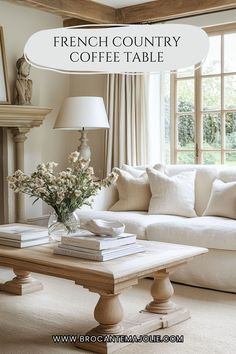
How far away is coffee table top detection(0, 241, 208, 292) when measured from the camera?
2592 mm

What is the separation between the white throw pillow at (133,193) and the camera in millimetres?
4750

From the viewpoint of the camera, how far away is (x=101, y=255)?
2.78m

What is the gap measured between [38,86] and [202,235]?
9.30 ft

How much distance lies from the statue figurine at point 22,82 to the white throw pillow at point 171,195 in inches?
66.2

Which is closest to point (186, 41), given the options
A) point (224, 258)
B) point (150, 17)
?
point (150, 17)

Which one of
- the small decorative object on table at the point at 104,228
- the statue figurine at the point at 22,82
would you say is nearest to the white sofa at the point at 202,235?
the small decorative object on table at the point at 104,228

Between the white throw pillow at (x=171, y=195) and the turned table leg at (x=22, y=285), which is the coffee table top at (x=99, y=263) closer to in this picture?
the turned table leg at (x=22, y=285)

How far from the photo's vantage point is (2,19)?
17.9 feet

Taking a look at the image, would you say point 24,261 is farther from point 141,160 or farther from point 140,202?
point 141,160

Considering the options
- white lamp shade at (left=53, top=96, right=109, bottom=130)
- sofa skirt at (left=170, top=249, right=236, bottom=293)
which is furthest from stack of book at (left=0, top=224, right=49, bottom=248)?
white lamp shade at (left=53, top=96, right=109, bottom=130)

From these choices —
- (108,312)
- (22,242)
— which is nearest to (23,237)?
(22,242)

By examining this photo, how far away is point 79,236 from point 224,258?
4.01 ft

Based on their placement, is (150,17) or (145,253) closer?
(145,253)

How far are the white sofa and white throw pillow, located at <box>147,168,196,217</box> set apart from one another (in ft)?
0.29
